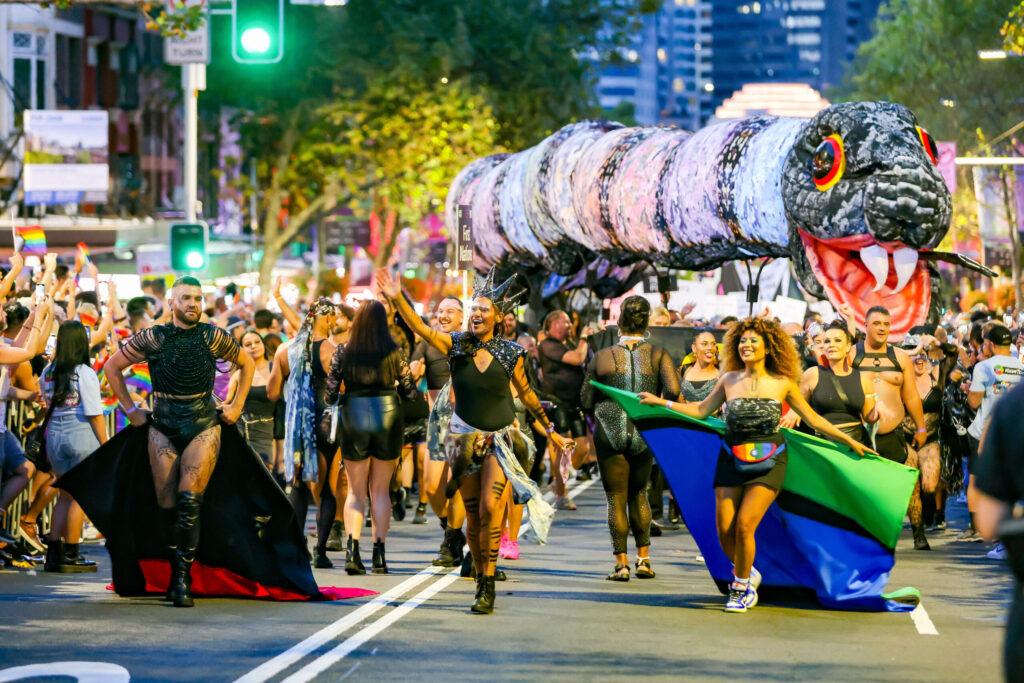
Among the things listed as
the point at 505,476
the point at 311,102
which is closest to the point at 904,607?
the point at 505,476

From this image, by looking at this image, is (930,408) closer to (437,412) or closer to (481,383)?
(437,412)

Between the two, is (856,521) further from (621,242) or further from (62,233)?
(62,233)

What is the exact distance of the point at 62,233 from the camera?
36750mm

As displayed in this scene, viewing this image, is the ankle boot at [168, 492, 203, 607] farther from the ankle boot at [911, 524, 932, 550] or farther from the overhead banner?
the overhead banner

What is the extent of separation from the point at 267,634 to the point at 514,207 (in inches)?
498

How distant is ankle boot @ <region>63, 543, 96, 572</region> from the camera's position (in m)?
12.4

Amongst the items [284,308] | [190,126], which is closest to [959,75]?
[190,126]

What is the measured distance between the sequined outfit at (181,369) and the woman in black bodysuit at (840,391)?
14.3 feet

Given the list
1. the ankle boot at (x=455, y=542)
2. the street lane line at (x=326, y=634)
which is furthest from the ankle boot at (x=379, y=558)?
the ankle boot at (x=455, y=542)

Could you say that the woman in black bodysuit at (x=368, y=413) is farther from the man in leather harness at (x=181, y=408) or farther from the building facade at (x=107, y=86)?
the building facade at (x=107, y=86)

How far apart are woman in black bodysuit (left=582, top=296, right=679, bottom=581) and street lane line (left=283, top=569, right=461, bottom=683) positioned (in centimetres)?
117

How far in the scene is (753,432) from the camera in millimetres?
10789

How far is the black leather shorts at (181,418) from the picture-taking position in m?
10.8

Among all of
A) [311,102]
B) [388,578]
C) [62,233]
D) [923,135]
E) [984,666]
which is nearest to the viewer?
[984,666]
